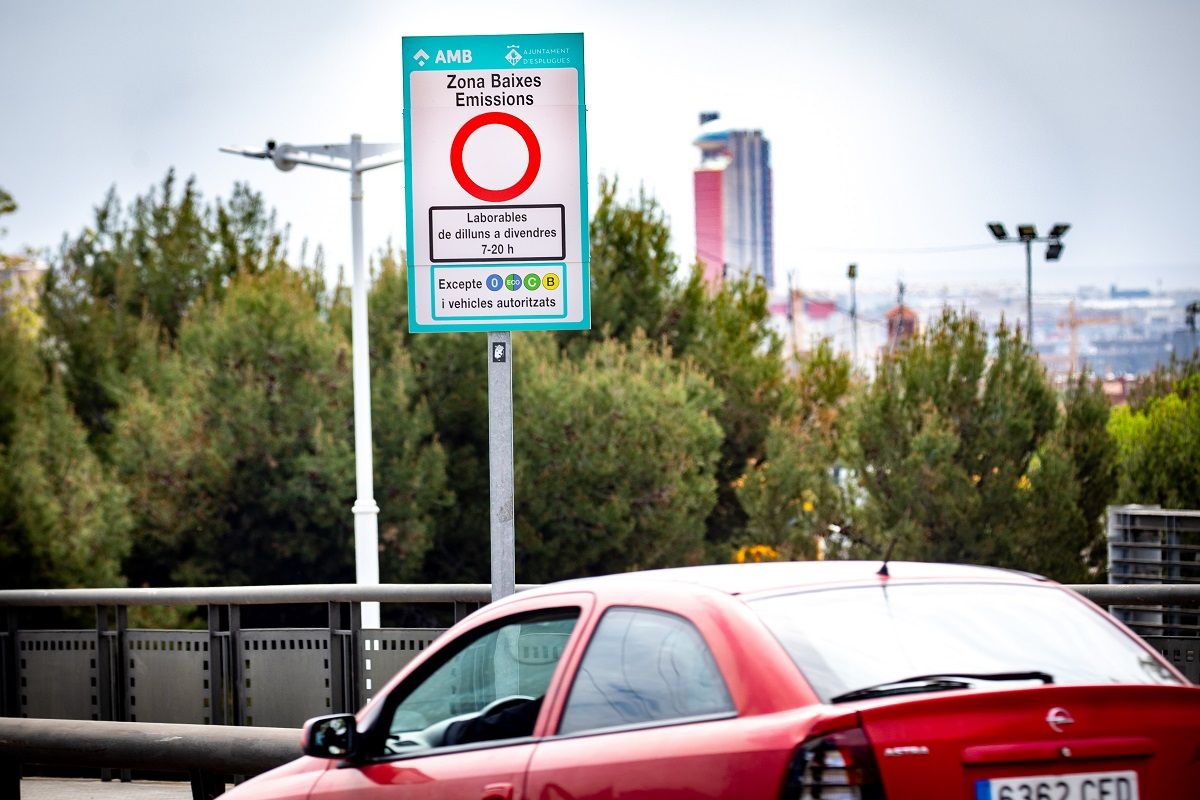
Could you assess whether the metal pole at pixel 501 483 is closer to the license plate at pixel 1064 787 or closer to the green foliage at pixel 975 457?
the license plate at pixel 1064 787

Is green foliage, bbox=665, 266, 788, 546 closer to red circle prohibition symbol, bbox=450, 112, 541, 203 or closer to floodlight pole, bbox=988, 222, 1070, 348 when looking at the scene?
floodlight pole, bbox=988, 222, 1070, 348

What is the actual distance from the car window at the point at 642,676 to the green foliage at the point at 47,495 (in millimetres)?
26531

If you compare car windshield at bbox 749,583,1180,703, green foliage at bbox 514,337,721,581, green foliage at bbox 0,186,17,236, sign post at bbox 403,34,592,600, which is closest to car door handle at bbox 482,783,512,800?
car windshield at bbox 749,583,1180,703

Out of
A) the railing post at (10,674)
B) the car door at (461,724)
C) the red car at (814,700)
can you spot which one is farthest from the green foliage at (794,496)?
the red car at (814,700)

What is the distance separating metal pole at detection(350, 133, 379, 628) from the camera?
874 inches

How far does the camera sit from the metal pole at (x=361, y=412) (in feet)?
72.8

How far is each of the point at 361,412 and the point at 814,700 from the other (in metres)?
20.2

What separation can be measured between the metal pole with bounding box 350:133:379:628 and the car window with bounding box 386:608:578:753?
16.9 m

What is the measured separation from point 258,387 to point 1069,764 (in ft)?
104

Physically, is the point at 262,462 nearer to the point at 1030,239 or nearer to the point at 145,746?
the point at 145,746

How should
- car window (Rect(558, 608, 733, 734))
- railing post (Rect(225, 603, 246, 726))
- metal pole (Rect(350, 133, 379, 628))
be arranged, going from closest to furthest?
A: 1. car window (Rect(558, 608, 733, 734))
2. railing post (Rect(225, 603, 246, 726))
3. metal pole (Rect(350, 133, 379, 628))

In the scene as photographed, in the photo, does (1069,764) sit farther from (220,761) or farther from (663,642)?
(220,761)

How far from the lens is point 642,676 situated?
13.1 ft

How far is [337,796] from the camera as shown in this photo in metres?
4.73
